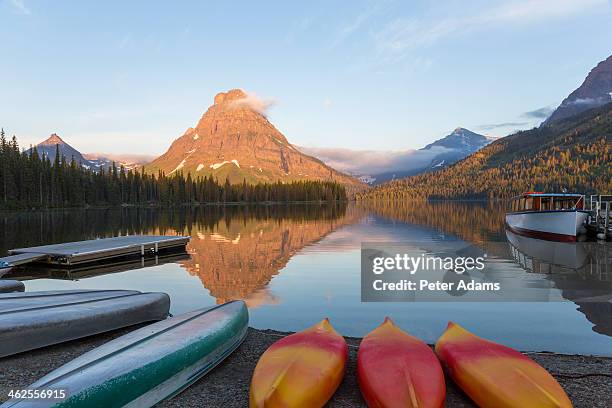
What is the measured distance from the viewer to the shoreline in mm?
8031

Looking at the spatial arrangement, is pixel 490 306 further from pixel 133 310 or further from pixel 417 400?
pixel 133 310

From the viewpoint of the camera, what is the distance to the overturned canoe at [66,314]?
34.3 ft

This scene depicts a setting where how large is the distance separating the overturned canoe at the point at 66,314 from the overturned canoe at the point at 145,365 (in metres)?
2.67

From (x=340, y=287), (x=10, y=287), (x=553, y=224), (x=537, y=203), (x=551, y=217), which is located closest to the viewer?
(x=10, y=287)

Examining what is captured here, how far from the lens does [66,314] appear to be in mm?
11477

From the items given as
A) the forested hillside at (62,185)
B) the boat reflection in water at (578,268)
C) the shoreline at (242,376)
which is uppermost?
the forested hillside at (62,185)

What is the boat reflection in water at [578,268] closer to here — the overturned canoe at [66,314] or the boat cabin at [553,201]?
the boat cabin at [553,201]

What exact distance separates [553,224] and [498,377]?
41.2 meters

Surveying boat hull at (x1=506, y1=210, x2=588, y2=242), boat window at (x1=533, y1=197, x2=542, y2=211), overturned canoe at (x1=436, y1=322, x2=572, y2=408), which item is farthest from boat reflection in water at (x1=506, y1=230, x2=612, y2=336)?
overturned canoe at (x1=436, y1=322, x2=572, y2=408)

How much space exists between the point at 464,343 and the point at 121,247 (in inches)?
1052

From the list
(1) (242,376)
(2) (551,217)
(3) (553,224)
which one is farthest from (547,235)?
(1) (242,376)

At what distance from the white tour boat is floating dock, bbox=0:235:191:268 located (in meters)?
36.0

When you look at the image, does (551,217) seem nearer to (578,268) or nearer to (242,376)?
(578,268)

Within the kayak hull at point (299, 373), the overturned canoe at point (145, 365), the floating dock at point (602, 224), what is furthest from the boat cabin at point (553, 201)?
the overturned canoe at point (145, 365)
